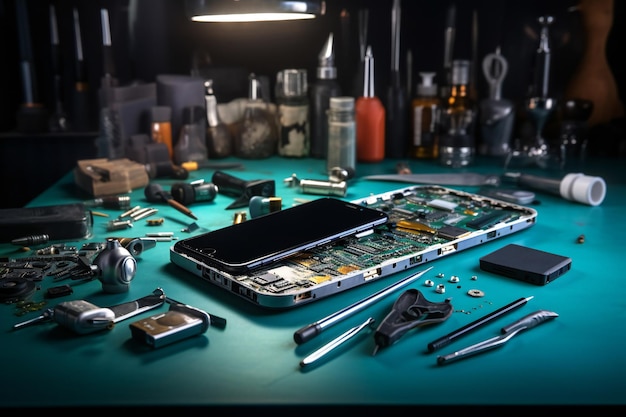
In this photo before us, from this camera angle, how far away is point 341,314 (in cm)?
93

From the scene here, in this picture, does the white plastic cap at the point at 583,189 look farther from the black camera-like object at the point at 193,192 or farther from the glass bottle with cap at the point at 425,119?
the black camera-like object at the point at 193,192

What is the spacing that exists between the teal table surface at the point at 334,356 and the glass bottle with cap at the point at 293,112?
2.94ft

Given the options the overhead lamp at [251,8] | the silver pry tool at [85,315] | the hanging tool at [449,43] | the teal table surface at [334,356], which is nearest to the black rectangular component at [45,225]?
the teal table surface at [334,356]

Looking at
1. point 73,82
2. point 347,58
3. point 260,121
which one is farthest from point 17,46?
point 347,58

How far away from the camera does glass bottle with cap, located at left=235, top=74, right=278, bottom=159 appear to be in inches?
78.2

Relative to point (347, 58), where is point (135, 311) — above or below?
below

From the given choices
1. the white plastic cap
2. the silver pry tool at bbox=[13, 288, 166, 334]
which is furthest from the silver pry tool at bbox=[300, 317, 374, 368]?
the white plastic cap

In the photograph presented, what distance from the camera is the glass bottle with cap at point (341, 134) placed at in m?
1.75

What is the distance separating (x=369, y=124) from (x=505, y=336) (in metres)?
1.12

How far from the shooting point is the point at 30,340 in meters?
0.89

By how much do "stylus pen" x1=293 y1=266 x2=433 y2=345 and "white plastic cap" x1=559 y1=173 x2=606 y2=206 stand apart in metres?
0.61

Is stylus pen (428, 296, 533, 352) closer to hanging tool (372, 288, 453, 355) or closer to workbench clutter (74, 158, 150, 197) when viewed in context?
hanging tool (372, 288, 453, 355)
